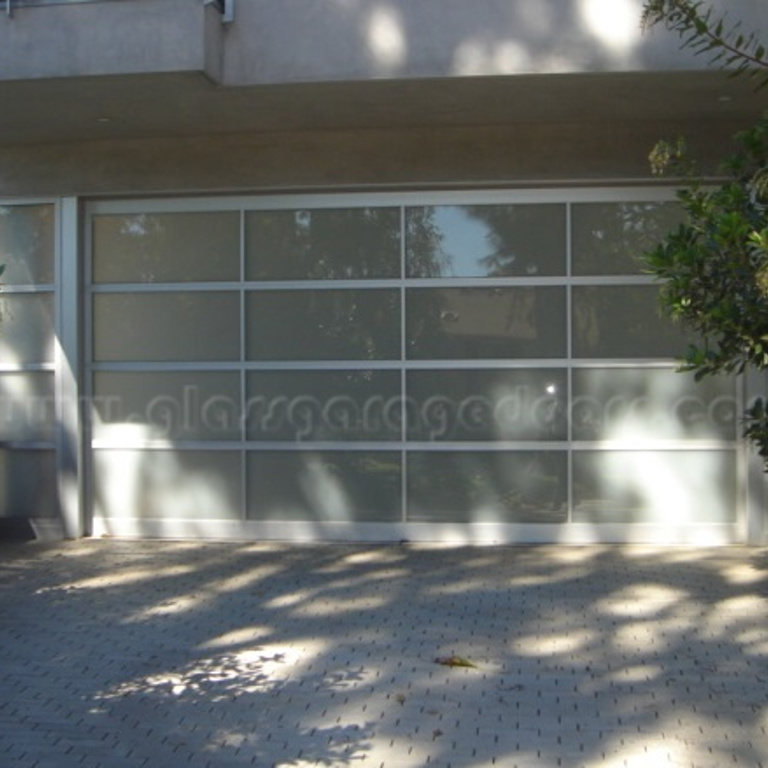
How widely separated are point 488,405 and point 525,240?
1498 millimetres

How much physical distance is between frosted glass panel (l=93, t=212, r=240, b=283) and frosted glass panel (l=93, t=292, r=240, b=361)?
0.20 m

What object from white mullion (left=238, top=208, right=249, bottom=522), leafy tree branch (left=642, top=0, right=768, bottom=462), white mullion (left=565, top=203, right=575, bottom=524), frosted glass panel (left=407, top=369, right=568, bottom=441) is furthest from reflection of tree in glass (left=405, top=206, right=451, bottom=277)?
leafy tree branch (left=642, top=0, right=768, bottom=462)

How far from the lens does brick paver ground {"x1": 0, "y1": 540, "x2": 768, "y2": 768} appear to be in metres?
5.28

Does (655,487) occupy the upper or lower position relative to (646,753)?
upper

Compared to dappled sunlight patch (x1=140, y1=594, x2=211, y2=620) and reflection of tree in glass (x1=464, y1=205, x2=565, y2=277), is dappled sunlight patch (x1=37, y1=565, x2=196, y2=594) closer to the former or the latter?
dappled sunlight patch (x1=140, y1=594, x2=211, y2=620)

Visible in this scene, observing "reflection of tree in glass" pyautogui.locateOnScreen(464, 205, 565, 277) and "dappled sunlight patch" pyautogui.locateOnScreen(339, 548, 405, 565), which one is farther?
"reflection of tree in glass" pyautogui.locateOnScreen(464, 205, 565, 277)

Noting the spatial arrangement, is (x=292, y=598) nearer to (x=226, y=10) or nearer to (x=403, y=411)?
(x=403, y=411)

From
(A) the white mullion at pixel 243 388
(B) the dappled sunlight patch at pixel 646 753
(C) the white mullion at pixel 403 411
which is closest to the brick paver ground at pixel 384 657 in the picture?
(B) the dappled sunlight patch at pixel 646 753

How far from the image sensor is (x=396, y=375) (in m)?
10.2

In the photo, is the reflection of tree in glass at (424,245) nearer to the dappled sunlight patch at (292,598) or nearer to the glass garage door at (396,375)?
the glass garage door at (396,375)

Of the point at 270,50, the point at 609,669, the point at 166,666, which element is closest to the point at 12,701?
the point at 166,666

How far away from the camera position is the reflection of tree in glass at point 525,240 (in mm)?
10117

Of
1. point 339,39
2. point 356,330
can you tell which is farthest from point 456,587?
point 339,39

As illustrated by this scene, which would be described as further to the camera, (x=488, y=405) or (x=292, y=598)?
(x=488, y=405)
